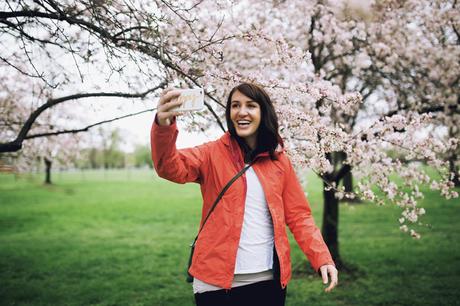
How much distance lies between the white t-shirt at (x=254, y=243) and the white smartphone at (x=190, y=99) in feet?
2.02

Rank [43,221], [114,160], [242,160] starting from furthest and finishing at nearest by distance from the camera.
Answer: [114,160]
[43,221]
[242,160]

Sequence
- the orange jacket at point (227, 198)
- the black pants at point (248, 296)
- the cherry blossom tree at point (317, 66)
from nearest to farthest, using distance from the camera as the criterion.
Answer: the orange jacket at point (227, 198) < the black pants at point (248, 296) < the cherry blossom tree at point (317, 66)

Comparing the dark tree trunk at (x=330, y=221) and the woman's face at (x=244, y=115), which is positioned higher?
the woman's face at (x=244, y=115)

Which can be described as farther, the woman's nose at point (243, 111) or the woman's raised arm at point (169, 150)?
the woman's nose at point (243, 111)

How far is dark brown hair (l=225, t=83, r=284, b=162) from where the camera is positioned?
90.4 inches

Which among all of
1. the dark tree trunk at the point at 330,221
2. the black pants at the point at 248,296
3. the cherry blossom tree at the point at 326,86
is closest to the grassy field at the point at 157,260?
the dark tree trunk at the point at 330,221

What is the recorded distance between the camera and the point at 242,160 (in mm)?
2254

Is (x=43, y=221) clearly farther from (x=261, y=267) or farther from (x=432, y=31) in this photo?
(x=261, y=267)

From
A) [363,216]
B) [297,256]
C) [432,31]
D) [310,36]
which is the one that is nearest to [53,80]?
[310,36]

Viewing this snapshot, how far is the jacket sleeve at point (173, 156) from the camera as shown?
1.86 m

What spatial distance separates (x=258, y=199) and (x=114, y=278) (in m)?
5.83

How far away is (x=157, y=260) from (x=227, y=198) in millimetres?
6995

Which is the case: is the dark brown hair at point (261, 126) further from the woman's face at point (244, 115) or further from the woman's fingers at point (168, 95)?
the woman's fingers at point (168, 95)

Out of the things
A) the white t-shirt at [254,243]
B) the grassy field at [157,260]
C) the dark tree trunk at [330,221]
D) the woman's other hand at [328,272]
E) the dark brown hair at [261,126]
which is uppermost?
the dark brown hair at [261,126]
